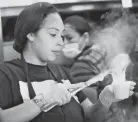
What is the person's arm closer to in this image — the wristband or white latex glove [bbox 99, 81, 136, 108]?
the wristband

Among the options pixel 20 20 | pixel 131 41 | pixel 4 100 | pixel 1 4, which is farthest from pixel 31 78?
pixel 131 41

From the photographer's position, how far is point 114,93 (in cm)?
120

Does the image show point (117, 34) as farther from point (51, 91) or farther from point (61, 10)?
point (51, 91)

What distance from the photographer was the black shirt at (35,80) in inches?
44.1

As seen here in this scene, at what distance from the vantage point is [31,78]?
116 cm

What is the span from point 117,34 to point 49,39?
12.7 inches

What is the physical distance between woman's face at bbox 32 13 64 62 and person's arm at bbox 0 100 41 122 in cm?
21

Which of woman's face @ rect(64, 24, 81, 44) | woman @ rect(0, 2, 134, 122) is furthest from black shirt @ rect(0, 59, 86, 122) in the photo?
woman's face @ rect(64, 24, 81, 44)

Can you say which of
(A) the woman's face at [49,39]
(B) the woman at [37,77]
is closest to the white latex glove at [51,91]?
(B) the woman at [37,77]

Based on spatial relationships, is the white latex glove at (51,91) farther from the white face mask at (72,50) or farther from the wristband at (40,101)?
the white face mask at (72,50)

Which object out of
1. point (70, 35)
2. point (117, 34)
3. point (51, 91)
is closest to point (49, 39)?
point (70, 35)

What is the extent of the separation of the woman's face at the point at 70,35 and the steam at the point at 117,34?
74 millimetres

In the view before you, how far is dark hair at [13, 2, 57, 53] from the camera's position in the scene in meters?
1.13

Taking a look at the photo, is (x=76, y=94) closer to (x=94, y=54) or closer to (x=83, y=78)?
(x=83, y=78)
